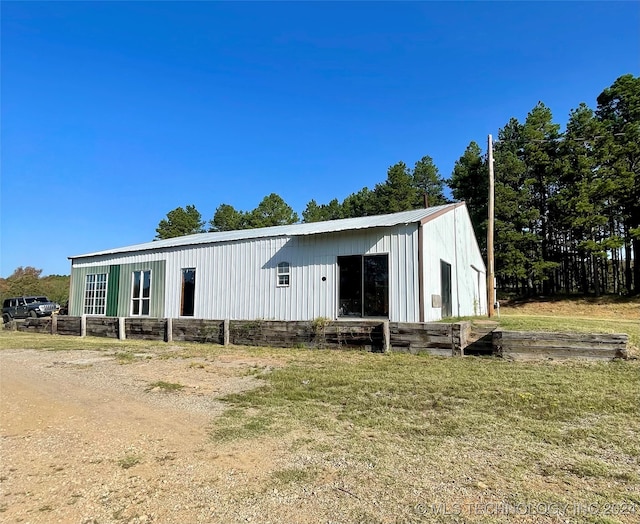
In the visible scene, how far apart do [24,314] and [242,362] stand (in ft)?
64.8

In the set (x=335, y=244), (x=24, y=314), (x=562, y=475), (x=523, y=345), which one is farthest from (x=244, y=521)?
(x=24, y=314)

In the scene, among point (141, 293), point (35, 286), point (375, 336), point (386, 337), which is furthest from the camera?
point (35, 286)

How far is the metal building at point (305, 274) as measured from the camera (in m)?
10.6

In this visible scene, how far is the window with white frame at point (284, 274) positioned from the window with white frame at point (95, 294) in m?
8.94

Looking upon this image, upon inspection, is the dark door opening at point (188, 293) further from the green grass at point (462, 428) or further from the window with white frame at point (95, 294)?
the green grass at point (462, 428)

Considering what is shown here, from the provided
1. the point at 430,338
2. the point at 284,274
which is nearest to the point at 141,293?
the point at 284,274

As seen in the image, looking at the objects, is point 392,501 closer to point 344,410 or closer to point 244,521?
point 244,521

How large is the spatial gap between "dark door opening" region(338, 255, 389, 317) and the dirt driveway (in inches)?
205

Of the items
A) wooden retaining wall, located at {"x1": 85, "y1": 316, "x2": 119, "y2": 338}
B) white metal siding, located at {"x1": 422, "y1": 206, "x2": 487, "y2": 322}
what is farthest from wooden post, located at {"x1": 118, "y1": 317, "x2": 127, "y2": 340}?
white metal siding, located at {"x1": 422, "y1": 206, "x2": 487, "y2": 322}

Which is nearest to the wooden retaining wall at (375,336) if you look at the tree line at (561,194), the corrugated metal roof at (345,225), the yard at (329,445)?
the yard at (329,445)

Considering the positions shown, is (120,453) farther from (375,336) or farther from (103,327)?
(103,327)

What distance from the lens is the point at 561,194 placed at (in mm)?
26828

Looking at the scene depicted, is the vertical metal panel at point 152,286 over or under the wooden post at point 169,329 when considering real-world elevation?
over

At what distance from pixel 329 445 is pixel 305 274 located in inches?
333
